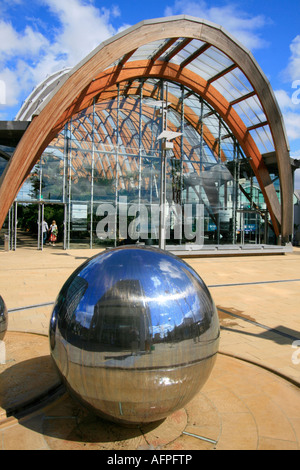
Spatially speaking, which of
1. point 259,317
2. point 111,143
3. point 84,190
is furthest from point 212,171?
point 259,317

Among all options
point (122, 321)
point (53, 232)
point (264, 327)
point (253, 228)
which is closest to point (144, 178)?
point (53, 232)

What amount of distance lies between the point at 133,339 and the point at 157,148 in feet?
78.5

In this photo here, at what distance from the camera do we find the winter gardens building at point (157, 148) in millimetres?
19562

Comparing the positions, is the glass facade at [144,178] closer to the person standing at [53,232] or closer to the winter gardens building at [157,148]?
the winter gardens building at [157,148]

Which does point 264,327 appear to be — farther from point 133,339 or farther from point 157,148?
point 157,148

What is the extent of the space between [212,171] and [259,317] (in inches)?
838

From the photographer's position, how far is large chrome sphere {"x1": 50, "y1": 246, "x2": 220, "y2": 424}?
118 inches

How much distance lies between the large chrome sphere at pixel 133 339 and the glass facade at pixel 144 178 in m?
16.7

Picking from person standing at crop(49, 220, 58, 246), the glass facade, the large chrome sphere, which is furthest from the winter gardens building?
the large chrome sphere

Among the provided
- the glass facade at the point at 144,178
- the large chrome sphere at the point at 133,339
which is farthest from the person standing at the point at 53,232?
the large chrome sphere at the point at 133,339

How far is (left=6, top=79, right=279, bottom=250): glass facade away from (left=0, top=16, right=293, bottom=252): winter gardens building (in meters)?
0.08

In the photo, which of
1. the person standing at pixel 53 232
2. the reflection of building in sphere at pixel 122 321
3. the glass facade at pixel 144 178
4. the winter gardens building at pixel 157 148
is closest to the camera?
the reflection of building in sphere at pixel 122 321

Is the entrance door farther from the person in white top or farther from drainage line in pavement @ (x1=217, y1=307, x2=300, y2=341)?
drainage line in pavement @ (x1=217, y1=307, x2=300, y2=341)

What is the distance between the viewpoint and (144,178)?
25.1 meters
